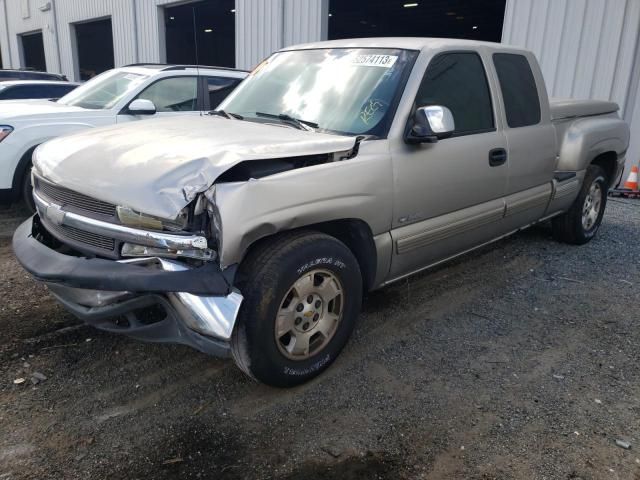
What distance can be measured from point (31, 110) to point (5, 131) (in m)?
0.57

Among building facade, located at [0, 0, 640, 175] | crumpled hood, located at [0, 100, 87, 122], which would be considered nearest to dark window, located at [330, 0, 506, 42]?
building facade, located at [0, 0, 640, 175]

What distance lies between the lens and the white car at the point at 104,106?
5.93 meters

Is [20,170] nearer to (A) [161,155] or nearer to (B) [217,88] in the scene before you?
(B) [217,88]

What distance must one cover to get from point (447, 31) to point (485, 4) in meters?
7.76

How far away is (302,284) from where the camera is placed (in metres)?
2.88

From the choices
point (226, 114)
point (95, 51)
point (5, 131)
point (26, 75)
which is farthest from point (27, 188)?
point (95, 51)

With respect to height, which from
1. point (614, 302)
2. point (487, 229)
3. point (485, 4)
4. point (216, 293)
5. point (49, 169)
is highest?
point (485, 4)

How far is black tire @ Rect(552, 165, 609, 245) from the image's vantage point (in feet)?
18.3

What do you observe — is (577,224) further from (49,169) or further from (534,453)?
(49,169)

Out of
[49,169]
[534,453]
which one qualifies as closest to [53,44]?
[49,169]

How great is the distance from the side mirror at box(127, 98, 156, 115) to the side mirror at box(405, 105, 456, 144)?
390cm

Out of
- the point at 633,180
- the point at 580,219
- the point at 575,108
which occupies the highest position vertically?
the point at 575,108

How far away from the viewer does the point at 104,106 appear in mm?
6711

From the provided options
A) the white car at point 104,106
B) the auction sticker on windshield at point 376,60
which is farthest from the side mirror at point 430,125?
the white car at point 104,106
